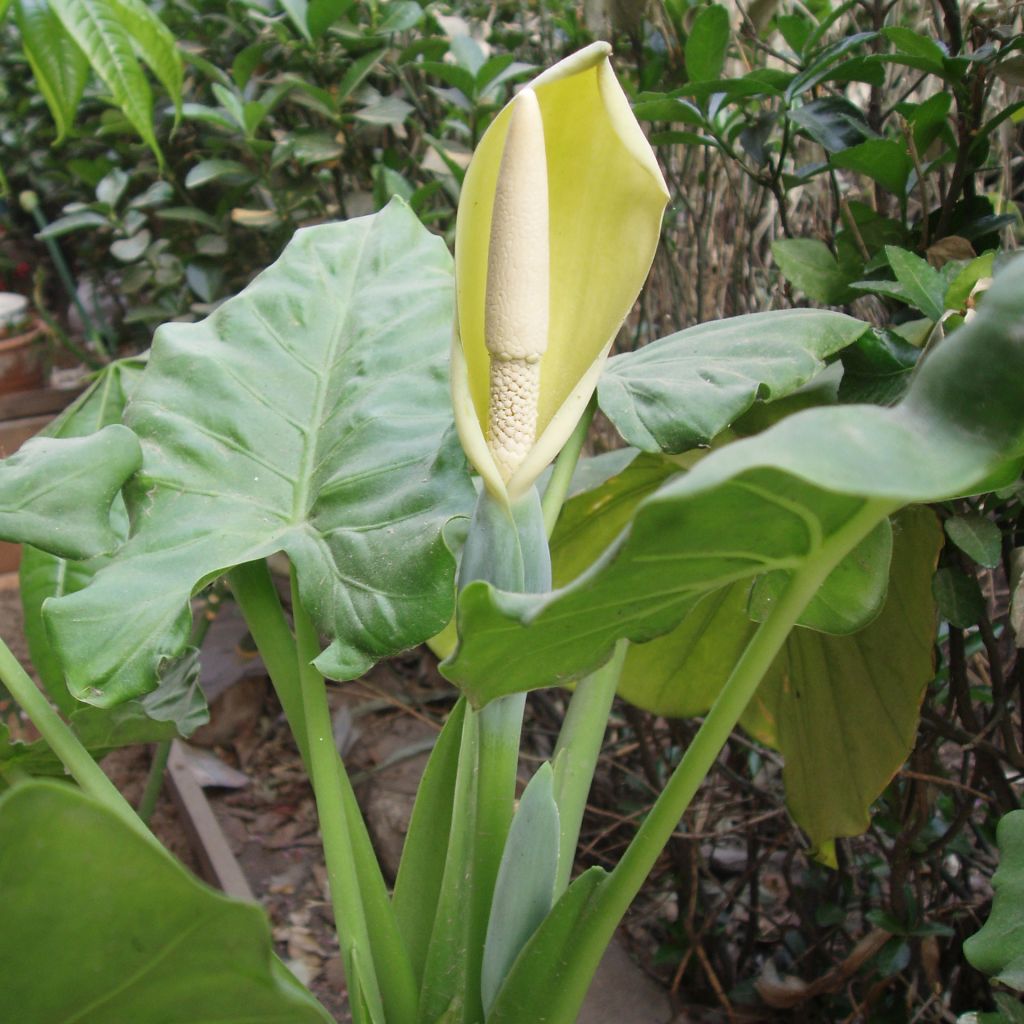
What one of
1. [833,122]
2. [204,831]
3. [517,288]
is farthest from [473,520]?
[204,831]

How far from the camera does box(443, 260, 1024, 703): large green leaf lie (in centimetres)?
25

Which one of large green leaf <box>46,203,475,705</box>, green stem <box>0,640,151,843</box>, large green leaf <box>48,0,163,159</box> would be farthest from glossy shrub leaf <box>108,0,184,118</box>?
green stem <box>0,640,151,843</box>

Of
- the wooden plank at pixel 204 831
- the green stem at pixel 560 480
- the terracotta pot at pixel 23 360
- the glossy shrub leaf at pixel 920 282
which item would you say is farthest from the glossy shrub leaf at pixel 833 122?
the terracotta pot at pixel 23 360

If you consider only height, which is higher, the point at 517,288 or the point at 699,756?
the point at 517,288

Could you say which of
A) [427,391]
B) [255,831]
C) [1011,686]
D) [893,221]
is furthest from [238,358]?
[255,831]

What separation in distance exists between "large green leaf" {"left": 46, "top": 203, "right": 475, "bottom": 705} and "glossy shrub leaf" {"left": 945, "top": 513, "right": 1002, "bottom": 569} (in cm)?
28

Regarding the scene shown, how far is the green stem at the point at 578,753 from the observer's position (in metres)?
0.58

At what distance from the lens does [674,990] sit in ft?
2.99

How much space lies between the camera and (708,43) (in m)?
0.70

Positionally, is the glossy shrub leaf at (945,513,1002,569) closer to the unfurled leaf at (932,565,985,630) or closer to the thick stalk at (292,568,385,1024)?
the unfurled leaf at (932,565,985,630)

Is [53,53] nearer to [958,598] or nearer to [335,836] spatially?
[335,836]

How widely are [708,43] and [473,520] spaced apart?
45 centimetres

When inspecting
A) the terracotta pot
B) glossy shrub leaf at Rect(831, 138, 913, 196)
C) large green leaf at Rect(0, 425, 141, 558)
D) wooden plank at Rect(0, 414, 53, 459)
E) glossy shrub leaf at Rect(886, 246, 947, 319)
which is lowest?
wooden plank at Rect(0, 414, 53, 459)

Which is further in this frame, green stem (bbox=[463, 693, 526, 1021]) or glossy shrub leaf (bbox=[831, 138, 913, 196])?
glossy shrub leaf (bbox=[831, 138, 913, 196])
